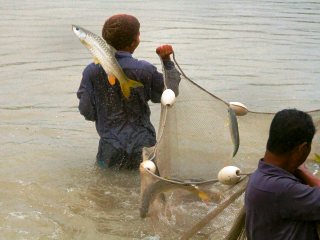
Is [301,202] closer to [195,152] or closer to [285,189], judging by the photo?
[285,189]

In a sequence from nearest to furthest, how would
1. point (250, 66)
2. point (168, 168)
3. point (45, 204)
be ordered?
point (168, 168) → point (45, 204) → point (250, 66)

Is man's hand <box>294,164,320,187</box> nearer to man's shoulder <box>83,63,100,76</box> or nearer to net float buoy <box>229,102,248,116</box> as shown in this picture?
net float buoy <box>229,102,248,116</box>

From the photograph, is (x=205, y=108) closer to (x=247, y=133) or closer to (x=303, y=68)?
(x=247, y=133)

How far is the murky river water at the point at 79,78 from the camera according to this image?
5.16 metres

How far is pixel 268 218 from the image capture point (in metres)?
3.11

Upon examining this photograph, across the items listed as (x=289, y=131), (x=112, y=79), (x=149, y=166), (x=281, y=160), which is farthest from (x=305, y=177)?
(x=112, y=79)

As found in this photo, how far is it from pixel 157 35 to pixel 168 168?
7771 millimetres

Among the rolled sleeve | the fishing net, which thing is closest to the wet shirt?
the fishing net

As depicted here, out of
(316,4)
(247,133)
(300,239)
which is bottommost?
(316,4)

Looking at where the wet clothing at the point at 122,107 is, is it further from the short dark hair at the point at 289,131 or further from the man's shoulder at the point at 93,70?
the short dark hair at the point at 289,131

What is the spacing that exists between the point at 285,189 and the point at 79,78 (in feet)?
22.2

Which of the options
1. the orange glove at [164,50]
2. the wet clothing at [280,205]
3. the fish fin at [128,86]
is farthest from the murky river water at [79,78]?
the wet clothing at [280,205]

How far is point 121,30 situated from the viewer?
5.25 m

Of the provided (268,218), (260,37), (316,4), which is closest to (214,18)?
(260,37)
